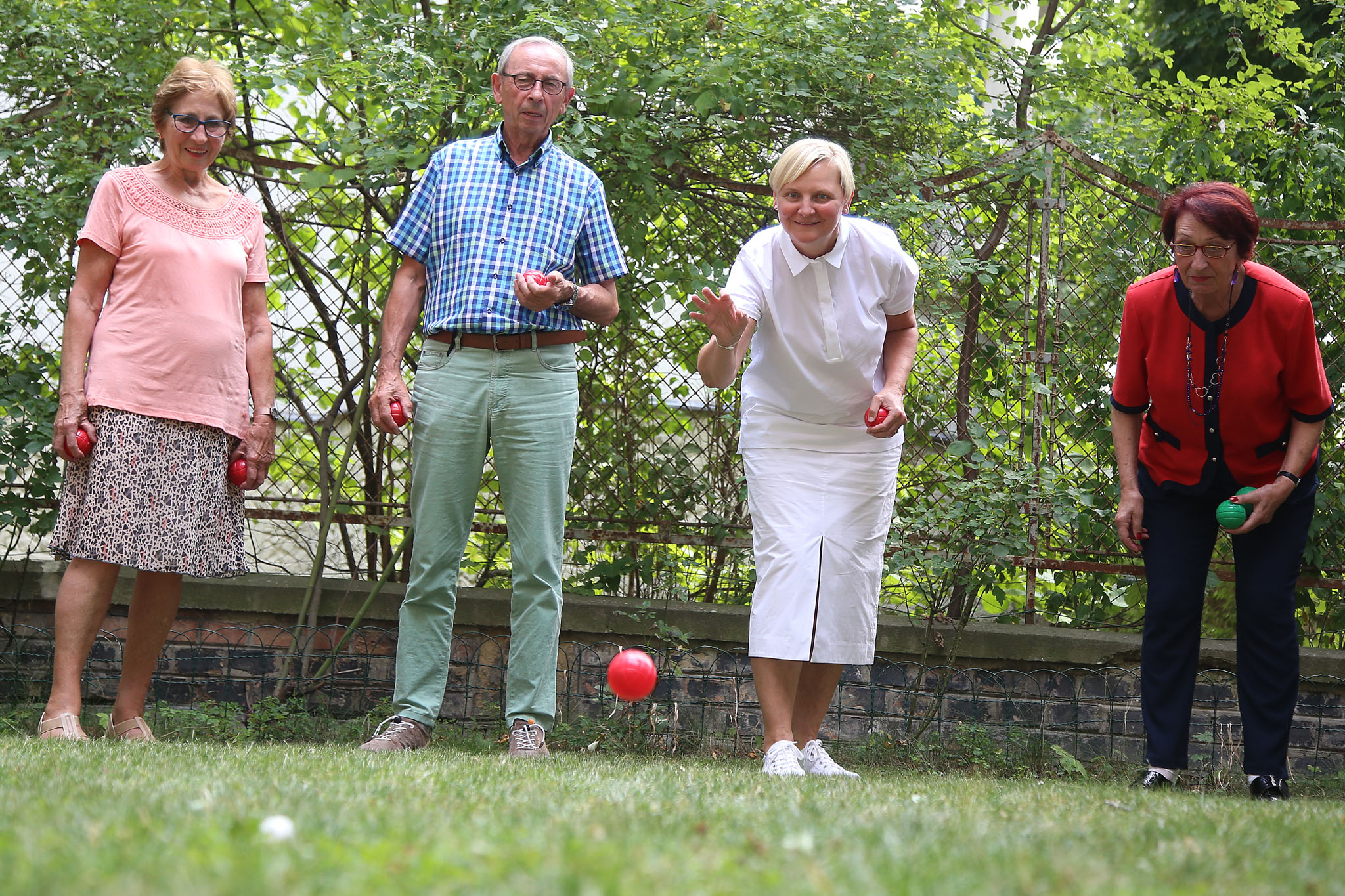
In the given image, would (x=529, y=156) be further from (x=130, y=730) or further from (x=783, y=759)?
(x=130, y=730)

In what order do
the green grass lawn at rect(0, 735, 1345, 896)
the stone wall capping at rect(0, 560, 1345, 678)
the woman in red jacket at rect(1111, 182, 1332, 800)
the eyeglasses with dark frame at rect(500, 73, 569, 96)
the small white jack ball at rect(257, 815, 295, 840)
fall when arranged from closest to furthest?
1. the green grass lawn at rect(0, 735, 1345, 896)
2. the small white jack ball at rect(257, 815, 295, 840)
3. the woman in red jacket at rect(1111, 182, 1332, 800)
4. the eyeglasses with dark frame at rect(500, 73, 569, 96)
5. the stone wall capping at rect(0, 560, 1345, 678)

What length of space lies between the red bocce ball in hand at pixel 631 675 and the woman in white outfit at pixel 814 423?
1.14 feet

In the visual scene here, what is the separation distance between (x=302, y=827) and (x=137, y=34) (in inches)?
149

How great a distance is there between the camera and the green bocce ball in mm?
3229

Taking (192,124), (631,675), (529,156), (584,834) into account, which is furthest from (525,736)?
(192,124)

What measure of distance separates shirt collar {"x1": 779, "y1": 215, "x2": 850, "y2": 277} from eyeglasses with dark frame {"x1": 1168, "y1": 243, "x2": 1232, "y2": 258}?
90cm

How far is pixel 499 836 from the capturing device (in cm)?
154

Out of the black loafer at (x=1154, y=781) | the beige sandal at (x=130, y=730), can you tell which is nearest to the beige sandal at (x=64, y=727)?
the beige sandal at (x=130, y=730)

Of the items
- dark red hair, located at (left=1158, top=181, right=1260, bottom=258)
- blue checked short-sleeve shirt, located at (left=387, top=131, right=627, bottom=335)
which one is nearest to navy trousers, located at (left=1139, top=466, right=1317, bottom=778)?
dark red hair, located at (left=1158, top=181, right=1260, bottom=258)

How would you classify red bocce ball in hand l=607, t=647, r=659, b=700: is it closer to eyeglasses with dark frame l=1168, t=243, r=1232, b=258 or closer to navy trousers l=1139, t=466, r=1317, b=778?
navy trousers l=1139, t=466, r=1317, b=778

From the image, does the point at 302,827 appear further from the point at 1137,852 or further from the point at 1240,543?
the point at 1240,543

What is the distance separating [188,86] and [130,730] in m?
1.81

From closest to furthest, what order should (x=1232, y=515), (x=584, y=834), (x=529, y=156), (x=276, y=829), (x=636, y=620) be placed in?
(x=276, y=829) < (x=584, y=834) < (x=1232, y=515) < (x=529, y=156) < (x=636, y=620)

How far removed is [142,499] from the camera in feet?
10.8
